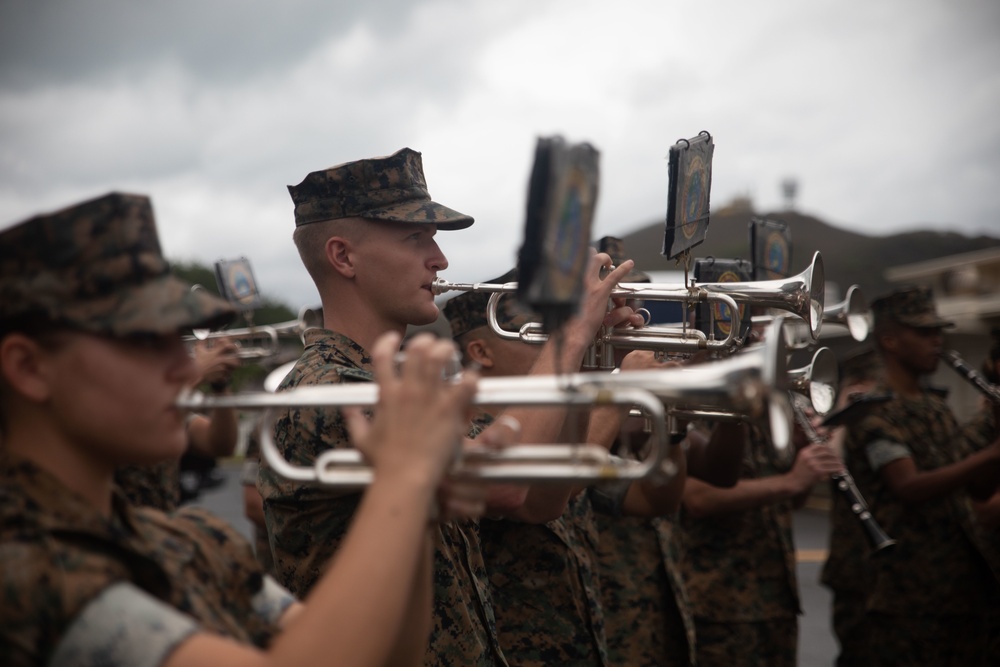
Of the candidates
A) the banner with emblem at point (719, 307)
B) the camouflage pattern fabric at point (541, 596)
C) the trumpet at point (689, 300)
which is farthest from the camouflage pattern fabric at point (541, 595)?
the banner with emblem at point (719, 307)

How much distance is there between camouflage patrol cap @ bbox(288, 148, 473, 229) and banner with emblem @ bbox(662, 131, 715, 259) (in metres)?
0.69

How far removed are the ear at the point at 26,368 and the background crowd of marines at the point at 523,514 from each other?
0.09 feet

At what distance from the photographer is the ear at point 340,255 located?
329cm

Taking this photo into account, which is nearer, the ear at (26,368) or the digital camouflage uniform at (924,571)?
the ear at (26,368)

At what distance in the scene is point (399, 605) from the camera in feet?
5.13

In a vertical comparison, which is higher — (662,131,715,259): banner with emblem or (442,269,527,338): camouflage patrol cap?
(662,131,715,259): banner with emblem

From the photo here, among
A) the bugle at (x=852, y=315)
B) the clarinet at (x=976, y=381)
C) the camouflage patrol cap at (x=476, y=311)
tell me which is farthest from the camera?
the clarinet at (x=976, y=381)

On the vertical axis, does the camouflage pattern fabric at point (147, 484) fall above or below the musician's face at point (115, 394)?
below

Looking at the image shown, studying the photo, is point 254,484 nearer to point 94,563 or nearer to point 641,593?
point 641,593

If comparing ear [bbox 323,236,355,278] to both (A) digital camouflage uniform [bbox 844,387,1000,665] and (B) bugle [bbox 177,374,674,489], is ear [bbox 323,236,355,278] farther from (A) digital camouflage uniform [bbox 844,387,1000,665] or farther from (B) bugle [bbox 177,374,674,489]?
(A) digital camouflage uniform [bbox 844,387,1000,665]

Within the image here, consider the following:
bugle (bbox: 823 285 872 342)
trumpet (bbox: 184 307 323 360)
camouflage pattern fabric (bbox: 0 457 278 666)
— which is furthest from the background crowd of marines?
trumpet (bbox: 184 307 323 360)

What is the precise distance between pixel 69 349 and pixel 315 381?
1.21 m

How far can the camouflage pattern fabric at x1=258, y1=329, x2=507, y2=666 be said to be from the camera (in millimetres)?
2770

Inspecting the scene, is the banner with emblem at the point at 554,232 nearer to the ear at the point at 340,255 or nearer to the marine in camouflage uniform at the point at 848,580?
the ear at the point at 340,255
